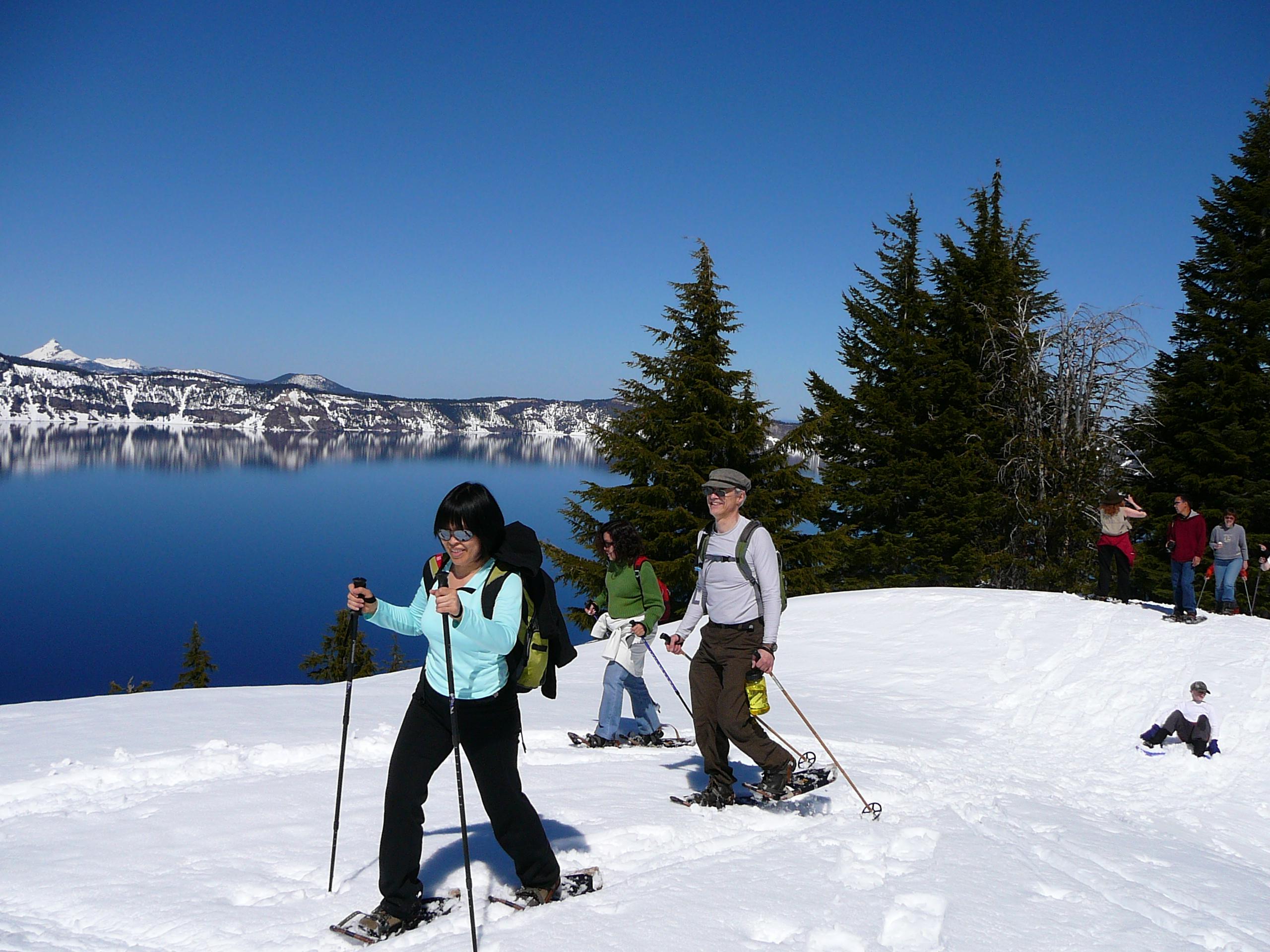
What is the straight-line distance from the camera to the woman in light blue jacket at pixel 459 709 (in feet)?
10.2

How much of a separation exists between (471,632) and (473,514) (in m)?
0.46

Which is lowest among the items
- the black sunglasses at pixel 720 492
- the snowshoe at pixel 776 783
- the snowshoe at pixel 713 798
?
the snowshoe at pixel 713 798

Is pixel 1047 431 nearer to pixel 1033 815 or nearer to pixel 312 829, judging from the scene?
pixel 1033 815

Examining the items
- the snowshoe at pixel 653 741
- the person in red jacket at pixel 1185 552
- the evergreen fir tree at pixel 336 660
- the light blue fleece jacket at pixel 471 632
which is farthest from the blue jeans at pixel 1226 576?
the evergreen fir tree at pixel 336 660

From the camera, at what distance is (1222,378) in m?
23.5

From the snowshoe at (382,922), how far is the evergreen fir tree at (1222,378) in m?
25.7

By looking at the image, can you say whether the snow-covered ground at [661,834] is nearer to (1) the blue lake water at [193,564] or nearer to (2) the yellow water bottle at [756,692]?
(2) the yellow water bottle at [756,692]

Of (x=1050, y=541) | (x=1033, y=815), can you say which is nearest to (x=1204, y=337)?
(x=1050, y=541)

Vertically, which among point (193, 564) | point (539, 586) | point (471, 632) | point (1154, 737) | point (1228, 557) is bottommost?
point (193, 564)

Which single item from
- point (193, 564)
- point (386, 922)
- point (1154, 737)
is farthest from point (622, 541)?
point (193, 564)

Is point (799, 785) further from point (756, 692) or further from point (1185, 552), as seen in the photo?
point (1185, 552)

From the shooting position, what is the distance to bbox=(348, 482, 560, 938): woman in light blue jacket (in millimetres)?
3113

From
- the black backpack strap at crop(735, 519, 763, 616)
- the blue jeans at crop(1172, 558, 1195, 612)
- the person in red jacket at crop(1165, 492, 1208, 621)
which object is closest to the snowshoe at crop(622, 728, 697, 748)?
the black backpack strap at crop(735, 519, 763, 616)

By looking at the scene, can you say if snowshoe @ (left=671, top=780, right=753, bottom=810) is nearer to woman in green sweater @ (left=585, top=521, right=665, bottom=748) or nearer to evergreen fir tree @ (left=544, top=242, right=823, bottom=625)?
woman in green sweater @ (left=585, top=521, right=665, bottom=748)
